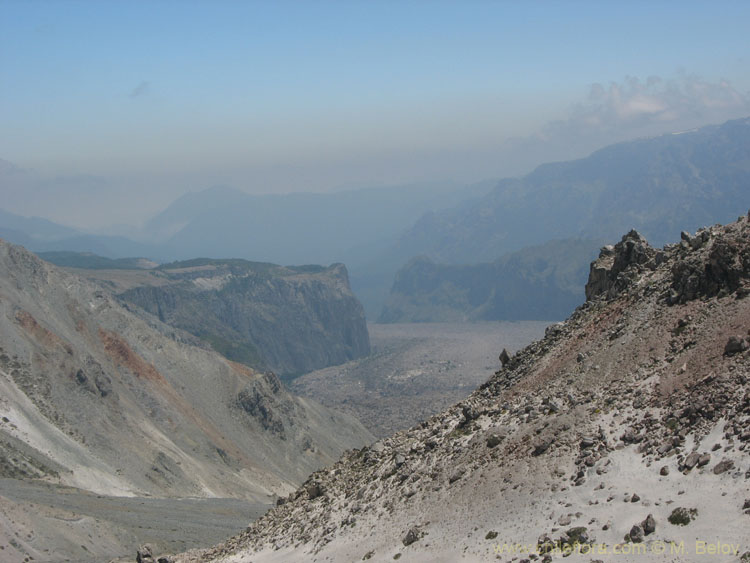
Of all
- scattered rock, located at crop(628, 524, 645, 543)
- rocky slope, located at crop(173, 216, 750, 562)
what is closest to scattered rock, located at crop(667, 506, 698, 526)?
rocky slope, located at crop(173, 216, 750, 562)

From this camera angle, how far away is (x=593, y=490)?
80.3ft

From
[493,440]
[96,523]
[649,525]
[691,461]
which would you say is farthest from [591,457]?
[96,523]

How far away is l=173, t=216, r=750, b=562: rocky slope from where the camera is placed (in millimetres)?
22141

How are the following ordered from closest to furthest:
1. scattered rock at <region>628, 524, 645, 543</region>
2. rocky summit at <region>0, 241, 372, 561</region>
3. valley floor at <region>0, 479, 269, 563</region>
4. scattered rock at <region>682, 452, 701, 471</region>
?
scattered rock at <region>628, 524, 645, 543</region>
scattered rock at <region>682, 452, 701, 471</region>
valley floor at <region>0, 479, 269, 563</region>
rocky summit at <region>0, 241, 372, 561</region>

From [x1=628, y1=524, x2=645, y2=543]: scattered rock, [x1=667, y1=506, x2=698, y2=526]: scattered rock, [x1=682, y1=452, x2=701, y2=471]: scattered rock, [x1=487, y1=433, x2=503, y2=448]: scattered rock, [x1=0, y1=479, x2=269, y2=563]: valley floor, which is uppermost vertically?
[x1=682, y1=452, x2=701, y2=471]: scattered rock

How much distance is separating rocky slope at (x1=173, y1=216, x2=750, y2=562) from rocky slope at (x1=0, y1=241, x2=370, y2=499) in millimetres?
51658

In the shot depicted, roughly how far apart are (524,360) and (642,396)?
1390 centimetres

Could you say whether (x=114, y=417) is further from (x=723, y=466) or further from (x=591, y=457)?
(x=723, y=466)

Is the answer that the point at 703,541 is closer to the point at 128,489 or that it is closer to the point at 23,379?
the point at 128,489

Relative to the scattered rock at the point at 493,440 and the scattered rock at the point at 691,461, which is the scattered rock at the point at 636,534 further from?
the scattered rock at the point at 493,440

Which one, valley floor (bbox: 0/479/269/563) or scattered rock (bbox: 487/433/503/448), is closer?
scattered rock (bbox: 487/433/503/448)

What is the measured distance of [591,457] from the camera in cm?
2575

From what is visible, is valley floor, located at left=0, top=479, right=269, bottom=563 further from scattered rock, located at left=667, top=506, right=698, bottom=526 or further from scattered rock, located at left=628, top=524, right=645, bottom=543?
scattered rock, located at left=667, top=506, right=698, bottom=526

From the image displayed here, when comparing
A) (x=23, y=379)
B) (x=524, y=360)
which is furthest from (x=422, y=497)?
(x=23, y=379)
